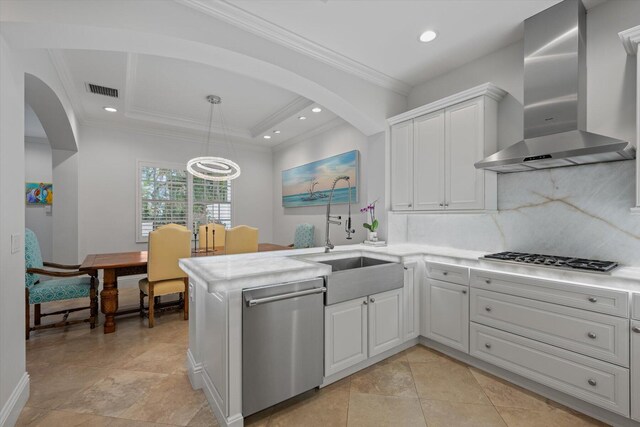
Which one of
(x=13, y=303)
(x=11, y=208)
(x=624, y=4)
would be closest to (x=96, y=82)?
(x=11, y=208)

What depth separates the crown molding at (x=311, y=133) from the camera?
475cm

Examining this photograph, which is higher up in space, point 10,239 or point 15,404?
point 10,239

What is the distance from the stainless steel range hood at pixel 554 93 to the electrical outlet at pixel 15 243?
11.0ft

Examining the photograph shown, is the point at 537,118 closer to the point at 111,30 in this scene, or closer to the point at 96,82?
the point at 111,30

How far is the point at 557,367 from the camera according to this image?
1866 mm

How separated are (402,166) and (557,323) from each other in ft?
6.30

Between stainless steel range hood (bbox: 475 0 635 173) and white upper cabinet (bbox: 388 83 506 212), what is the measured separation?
0.31m

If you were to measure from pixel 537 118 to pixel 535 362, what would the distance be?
5.85ft

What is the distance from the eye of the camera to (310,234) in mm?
5203

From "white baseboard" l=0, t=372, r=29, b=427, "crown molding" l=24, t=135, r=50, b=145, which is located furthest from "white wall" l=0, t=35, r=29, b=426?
"crown molding" l=24, t=135, r=50, b=145

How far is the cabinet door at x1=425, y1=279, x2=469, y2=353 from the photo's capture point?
7.80ft

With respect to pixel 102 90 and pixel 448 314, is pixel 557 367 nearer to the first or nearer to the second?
pixel 448 314

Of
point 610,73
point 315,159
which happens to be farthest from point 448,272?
point 315,159

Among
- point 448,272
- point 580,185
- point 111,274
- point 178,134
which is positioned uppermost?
point 178,134
